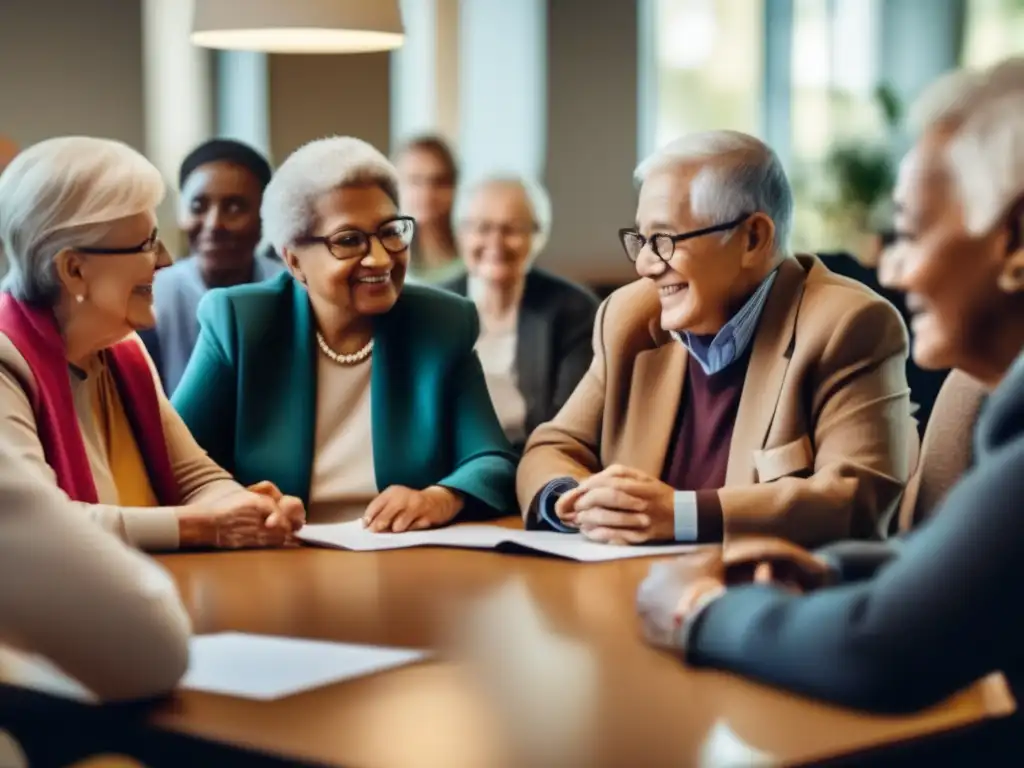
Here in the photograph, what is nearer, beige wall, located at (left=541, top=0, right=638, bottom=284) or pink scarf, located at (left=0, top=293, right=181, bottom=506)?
pink scarf, located at (left=0, top=293, right=181, bottom=506)

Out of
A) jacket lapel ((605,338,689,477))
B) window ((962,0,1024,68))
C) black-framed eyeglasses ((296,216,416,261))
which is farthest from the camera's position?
window ((962,0,1024,68))

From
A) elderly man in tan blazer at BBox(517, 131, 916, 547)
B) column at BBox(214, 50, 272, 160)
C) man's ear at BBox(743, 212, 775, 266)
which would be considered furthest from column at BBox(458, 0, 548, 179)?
man's ear at BBox(743, 212, 775, 266)

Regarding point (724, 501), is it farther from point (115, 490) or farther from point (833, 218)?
point (833, 218)

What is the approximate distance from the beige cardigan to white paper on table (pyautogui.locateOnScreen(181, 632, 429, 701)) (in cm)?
42

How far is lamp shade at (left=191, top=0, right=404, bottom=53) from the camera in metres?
3.22

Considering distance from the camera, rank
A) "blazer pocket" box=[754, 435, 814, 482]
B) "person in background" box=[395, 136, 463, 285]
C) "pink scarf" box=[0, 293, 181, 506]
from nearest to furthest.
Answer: "pink scarf" box=[0, 293, 181, 506] < "blazer pocket" box=[754, 435, 814, 482] < "person in background" box=[395, 136, 463, 285]

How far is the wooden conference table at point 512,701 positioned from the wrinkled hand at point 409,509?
45cm

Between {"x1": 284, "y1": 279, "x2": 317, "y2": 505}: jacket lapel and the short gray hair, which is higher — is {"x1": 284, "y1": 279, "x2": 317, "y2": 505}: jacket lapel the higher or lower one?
the lower one

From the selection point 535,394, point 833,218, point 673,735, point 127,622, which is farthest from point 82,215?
point 833,218

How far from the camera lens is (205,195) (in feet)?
11.6

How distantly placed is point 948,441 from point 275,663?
107 centimetres

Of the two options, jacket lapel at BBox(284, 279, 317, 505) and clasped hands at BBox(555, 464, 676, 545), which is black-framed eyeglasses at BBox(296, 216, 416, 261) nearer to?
jacket lapel at BBox(284, 279, 317, 505)

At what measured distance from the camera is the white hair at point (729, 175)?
8.58ft

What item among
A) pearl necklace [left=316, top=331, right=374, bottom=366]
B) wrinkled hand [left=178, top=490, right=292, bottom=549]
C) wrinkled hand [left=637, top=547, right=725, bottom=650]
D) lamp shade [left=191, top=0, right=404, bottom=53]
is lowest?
wrinkled hand [left=178, top=490, right=292, bottom=549]
